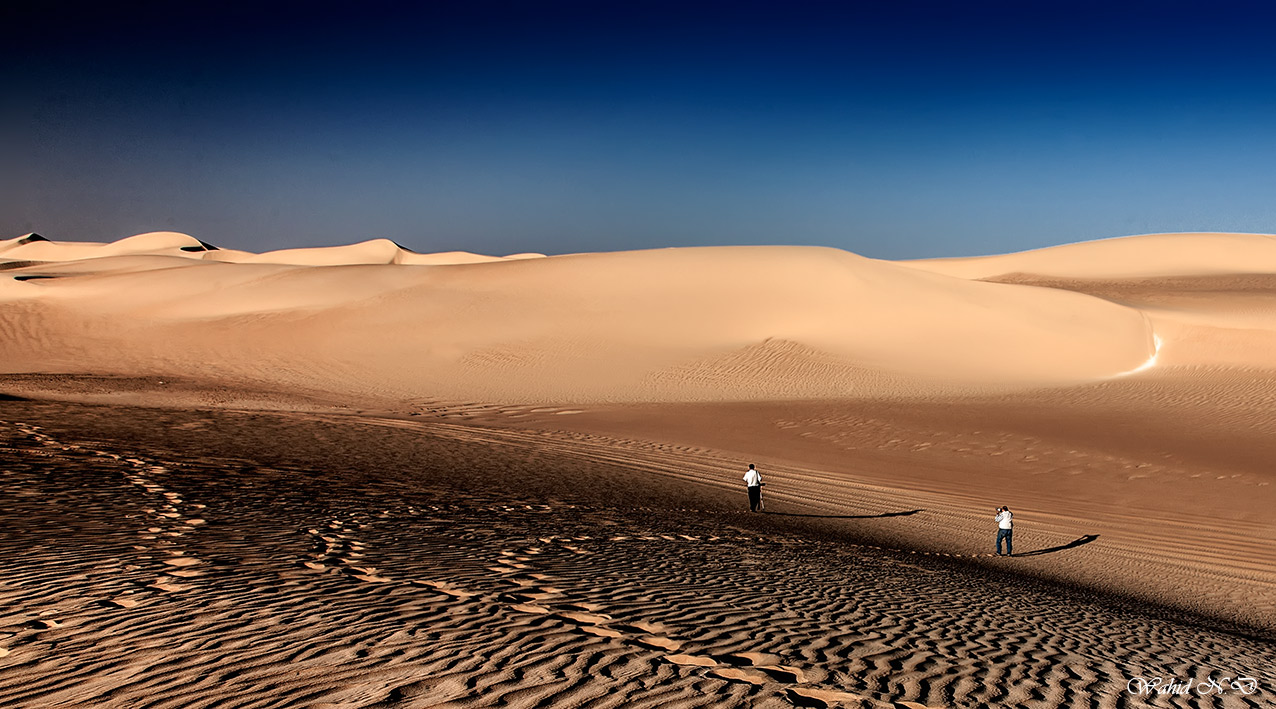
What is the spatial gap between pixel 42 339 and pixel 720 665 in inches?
1357

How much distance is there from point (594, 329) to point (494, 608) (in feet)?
88.8

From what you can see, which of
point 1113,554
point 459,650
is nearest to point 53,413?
point 459,650

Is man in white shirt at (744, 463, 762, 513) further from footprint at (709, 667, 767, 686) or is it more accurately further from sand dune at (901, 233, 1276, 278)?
sand dune at (901, 233, 1276, 278)

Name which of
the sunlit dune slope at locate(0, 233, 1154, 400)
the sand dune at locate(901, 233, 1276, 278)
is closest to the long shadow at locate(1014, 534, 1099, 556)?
the sunlit dune slope at locate(0, 233, 1154, 400)

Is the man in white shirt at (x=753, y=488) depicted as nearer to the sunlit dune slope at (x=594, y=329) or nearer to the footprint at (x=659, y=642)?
the footprint at (x=659, y=642)

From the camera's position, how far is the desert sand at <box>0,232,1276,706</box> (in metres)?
5.02

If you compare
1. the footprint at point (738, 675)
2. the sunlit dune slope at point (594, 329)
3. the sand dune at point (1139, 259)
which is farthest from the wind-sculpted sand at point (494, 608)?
the sand dune at point (1139, 259)

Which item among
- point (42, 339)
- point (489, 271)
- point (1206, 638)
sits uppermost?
point (489, 271)

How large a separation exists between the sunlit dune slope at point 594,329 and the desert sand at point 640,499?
23cm

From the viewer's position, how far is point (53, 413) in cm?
1585

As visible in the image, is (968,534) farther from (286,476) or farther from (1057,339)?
(1057,339)

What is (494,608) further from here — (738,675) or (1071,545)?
(1071,545)

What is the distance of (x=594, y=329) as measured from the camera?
108 feet

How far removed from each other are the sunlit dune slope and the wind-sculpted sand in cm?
1453
